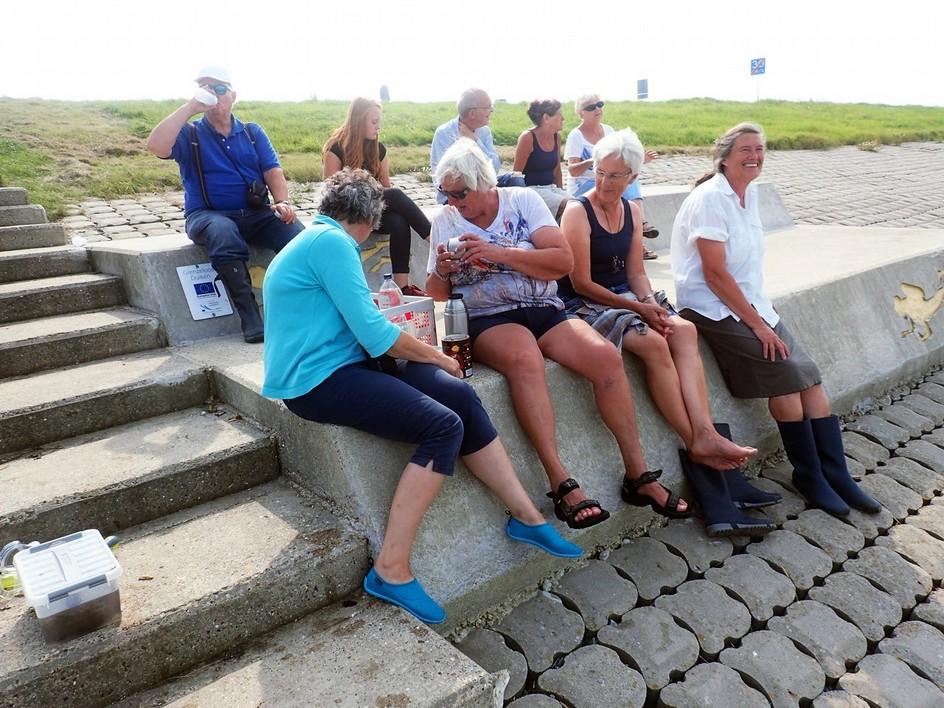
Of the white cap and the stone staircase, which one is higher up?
the white cap

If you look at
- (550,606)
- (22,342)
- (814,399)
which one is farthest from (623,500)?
(22,342)

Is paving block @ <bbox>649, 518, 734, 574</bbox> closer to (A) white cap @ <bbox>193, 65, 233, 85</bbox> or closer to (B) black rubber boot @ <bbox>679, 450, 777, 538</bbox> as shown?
(B) black rubber boot @ <bbox>679, 450, 777, 538</bbox>

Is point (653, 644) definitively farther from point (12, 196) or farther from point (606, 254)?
point (12, 196)

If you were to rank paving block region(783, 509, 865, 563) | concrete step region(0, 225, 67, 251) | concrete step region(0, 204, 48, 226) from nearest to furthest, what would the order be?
paving block region(783, 509, 865, 563) → concrete step region(0, 225, 67, 251) → concrete step region(0, 204, 48, 226)

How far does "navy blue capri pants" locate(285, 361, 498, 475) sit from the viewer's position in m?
2.51

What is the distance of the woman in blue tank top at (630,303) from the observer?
3.41 meters

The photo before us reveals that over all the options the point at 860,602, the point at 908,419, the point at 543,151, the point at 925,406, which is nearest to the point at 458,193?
the point at 860,602

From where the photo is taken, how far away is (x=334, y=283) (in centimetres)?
250

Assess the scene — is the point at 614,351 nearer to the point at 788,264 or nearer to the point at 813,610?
the point at 813,610

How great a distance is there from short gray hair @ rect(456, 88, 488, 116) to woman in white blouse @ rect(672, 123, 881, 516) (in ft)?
7.87

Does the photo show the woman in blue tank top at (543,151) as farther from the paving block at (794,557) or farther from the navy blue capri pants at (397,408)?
the navy blue capri pants at (397,408)

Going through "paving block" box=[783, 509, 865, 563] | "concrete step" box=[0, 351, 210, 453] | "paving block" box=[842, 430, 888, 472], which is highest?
"concrete step" box=[0, 351, 210, 453]

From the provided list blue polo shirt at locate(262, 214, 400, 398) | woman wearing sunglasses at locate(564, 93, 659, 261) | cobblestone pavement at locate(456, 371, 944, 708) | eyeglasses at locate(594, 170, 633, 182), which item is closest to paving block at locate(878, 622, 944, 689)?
cobblestone pavement at locate(456, 371, 944, 708)

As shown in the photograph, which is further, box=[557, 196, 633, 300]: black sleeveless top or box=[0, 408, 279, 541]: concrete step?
box=[557, 196, 633, 300]: black sleeveless top
